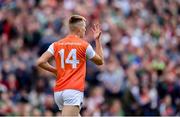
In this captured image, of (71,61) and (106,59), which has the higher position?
(71,61)

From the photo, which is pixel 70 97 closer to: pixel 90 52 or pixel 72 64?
pixel 72 64

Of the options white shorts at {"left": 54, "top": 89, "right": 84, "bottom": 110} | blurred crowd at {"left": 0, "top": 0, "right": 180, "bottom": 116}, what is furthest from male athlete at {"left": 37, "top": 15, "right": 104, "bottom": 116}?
blurred crowd at {"left": 0, "top": 0, "right": 180, "bottom": 116}

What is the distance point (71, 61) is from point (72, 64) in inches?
2.1

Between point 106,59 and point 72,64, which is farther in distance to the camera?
point 106,59

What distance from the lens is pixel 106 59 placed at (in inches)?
920

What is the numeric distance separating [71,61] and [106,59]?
10635 millimetres

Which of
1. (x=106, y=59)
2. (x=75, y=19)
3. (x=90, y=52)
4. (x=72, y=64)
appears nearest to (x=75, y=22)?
(x=75, y=19)

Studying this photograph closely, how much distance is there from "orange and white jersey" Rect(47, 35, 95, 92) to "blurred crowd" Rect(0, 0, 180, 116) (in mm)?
6408

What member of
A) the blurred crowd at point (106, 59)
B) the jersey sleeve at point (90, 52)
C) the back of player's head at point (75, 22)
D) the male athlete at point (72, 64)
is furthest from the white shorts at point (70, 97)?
the blurred crowd at point (106, 59)

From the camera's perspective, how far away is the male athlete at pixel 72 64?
1275cm

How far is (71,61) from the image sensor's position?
12.8m

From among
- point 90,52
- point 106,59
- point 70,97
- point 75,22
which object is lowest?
point 70,97

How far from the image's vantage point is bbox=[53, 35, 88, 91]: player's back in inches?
502

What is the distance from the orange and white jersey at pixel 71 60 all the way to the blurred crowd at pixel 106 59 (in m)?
6.41
